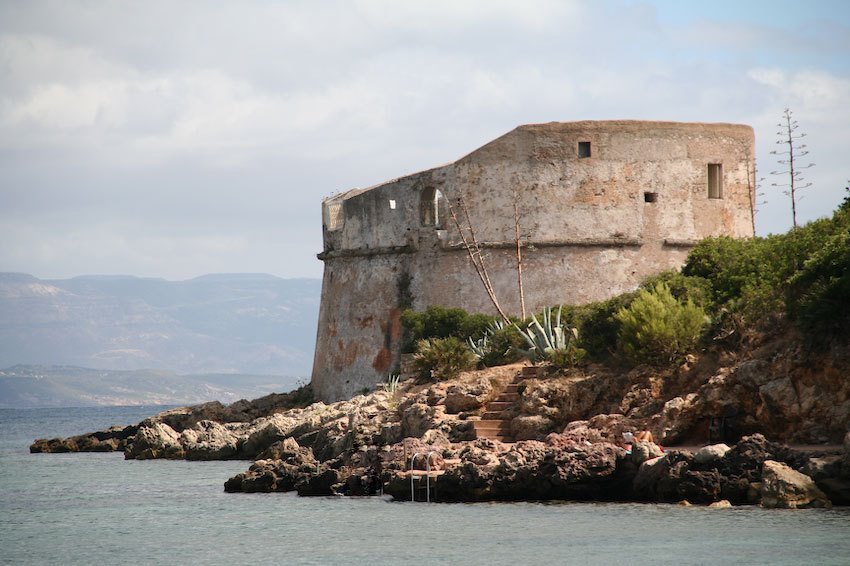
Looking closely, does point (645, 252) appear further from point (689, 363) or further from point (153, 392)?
point (153, 392)

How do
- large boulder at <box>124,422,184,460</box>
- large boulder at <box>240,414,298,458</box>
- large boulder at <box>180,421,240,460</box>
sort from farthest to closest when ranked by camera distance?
large boulder at <box>124,422,184,460</box>
large boulder at <box>180,421,240,460</box>
large boulder at <box>240,414,298,458</box>

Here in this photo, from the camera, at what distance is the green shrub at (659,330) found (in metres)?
21.2

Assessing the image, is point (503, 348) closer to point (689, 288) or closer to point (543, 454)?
point (689, 288)

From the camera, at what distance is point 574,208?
2977 centimetres

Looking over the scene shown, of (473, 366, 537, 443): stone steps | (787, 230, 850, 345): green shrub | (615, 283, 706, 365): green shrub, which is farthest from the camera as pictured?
(473, 366, 537, 443): stone steps

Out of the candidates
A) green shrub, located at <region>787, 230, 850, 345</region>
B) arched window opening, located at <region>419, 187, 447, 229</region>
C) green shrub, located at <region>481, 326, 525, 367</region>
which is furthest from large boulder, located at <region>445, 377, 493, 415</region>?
arched window opening, located at <region>419, 187, 447, 229</region>

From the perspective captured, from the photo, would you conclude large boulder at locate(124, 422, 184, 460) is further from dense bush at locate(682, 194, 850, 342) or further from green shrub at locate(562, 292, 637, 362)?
dense bush at locate(682, 194, 850, 342)

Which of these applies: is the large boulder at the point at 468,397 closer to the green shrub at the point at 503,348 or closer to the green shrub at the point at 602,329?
the green shrub at the point at 503,348

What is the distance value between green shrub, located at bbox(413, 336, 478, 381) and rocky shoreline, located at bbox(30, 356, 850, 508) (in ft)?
1.51

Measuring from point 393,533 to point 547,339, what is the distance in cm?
757

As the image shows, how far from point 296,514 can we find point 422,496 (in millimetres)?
1694

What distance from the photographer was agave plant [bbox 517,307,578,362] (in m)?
23.5

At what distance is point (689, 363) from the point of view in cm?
2116

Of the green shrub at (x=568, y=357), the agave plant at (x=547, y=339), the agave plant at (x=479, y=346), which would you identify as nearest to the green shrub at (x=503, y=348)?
the agave plant at (x=479, y=346)
